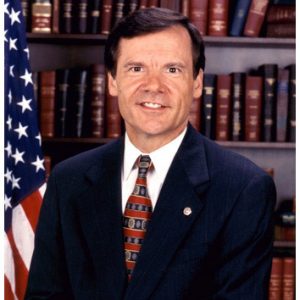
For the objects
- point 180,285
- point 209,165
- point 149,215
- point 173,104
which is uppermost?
point 173,104

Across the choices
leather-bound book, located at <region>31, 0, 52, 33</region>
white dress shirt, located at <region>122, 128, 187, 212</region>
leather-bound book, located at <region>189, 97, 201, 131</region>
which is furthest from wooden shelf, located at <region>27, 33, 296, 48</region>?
white dress shirt, located at <region>122, 128, 187, 212</region>

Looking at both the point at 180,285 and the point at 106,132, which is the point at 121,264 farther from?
the point at 106,132

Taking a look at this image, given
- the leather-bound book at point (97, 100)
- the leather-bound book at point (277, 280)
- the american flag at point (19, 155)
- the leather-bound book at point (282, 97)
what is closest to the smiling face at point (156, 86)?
the american flag at point (19, 155)

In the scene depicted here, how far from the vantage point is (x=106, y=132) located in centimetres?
267

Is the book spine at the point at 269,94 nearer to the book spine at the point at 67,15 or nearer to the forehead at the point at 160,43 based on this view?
the book spine at the point at 67,15

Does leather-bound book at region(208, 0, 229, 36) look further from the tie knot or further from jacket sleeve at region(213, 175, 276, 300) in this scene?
jacket sleeve at region(213, 175, 276, 300)

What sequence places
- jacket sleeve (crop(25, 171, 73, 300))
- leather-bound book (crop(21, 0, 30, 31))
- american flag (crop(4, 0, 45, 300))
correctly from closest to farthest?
jacket sleeve (crop(25, 171, 73, 300)) < american flag (crop(4, 0, 45, 300)) < leather-bound book (crop(21, 0, 30, 31))

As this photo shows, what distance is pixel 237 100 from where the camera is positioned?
2.66 m

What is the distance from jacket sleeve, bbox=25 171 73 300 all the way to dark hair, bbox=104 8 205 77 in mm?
439

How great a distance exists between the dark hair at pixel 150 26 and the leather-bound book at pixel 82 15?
1034 millimetres

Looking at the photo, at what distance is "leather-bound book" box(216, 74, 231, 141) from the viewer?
265 centimetres

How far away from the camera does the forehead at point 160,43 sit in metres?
1.51

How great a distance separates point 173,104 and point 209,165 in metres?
0.17

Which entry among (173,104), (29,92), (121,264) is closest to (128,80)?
(173,104)
